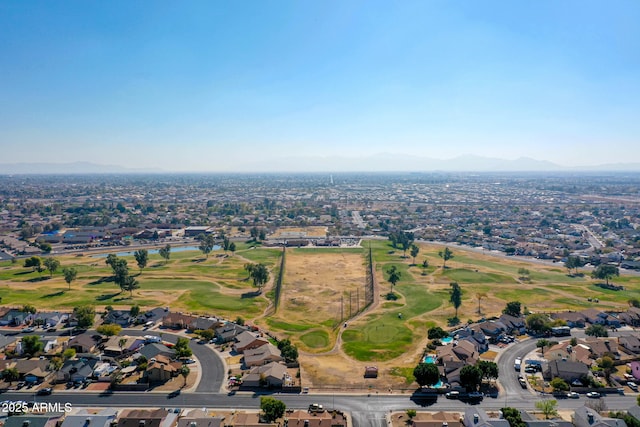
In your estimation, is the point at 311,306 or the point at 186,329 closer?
the point at 186,329

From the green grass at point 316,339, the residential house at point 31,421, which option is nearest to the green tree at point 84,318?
the residential house at point 31,421

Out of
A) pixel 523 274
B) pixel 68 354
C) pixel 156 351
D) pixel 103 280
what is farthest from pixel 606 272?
pixel 103 280

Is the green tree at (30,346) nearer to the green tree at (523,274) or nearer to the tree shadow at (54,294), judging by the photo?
the tree shadow at (54,294)

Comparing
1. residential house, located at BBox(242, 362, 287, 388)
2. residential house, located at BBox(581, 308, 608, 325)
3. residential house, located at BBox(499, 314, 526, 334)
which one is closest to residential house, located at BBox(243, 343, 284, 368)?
residential house, located at BBox(242, 362, 287, 388)

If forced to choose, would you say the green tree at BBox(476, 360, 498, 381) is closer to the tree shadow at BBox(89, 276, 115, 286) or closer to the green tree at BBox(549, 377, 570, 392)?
the green tree at BBox(549, 377, 570, 392)

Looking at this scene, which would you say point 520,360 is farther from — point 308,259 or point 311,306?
point 308,259

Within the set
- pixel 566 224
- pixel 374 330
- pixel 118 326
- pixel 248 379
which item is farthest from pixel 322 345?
pixel 566 224
